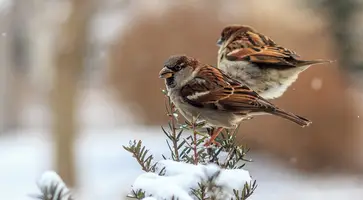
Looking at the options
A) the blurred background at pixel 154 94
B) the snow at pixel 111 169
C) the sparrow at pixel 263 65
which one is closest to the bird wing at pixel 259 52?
the sparrow at pixel 263 65

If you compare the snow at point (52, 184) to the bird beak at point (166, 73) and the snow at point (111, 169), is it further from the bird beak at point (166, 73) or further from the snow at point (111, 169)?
the snow at point (111, 169)

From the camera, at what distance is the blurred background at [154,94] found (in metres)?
3.84

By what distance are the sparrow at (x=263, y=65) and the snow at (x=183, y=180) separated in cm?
50

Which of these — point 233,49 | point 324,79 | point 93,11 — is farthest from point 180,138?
point 93,11

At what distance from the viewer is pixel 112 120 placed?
491 centimetres

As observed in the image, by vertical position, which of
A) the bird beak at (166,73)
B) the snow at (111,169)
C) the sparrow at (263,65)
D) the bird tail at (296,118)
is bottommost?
the bird tail at (296,118)

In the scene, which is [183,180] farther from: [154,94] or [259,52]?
[154,94]

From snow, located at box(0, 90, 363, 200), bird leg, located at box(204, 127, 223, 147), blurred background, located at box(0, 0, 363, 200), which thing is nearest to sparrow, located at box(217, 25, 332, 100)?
bird leg, located at box(204, 127, 223, 147)

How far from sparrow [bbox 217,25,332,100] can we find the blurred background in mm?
2500

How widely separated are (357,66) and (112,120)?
2478 millimetres

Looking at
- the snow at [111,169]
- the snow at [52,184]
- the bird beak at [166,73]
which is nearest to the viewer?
the snow at [52,184]

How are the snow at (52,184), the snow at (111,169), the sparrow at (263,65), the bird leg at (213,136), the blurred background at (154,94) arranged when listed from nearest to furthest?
the snow at (52,184) < the bird leg at (213,136) < the sparrow at (263,65) < the snow at (111,169) < the blurred background at (154,94)

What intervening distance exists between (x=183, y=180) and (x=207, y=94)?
0.35 m

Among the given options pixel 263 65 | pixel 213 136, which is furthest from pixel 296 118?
pixel 263 65
